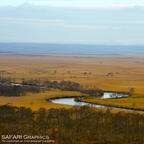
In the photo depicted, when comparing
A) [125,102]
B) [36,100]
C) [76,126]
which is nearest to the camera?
[76,126]

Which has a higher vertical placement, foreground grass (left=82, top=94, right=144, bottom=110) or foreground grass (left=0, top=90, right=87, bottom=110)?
foreground grass (left=0, top=90, right=87, bottom=110)

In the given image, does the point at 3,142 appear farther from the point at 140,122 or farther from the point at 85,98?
the point at 85,98

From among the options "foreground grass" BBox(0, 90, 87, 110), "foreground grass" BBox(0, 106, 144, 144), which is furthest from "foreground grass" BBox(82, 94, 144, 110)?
"foreground grass" BBox(0, 106, 144, 144)

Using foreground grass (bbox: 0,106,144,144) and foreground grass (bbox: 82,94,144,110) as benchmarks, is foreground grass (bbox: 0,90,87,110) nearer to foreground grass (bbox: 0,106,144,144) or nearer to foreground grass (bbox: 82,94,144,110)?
foreground grass (bbox: 82,94,144,110)

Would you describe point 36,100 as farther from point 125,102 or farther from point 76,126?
point 76,126

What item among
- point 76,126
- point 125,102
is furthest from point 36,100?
point 76,126

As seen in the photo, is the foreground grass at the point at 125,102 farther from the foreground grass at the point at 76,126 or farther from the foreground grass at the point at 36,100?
the foreground grass at the point at 76,126

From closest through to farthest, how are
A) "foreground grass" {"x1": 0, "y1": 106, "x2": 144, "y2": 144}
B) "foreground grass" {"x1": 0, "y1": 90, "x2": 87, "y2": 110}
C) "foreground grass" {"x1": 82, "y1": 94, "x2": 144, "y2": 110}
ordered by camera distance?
"foreground grass" {"x1": 0, "y1": 106, "x2": 144, "y2": 144} → "foreground grass" {"x1": 0, "y1": 90, "x2": 87, "y2": 110} → "foreground grass" {"x1": 82, "y1": 94, "x2": 144, "y2": 110}

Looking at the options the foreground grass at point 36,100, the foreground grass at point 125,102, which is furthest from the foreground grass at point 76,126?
the foreground grass at point 125,102
